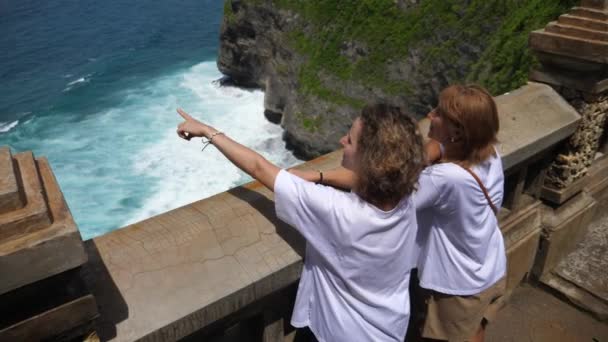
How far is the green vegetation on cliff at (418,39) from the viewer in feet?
71.2

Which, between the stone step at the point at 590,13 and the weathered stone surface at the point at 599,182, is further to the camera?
the weathered stone surface at the point at 599,182

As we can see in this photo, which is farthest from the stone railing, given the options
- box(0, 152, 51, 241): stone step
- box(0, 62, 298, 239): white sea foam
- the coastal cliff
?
box(0, 62, 298, 239): white sea foam

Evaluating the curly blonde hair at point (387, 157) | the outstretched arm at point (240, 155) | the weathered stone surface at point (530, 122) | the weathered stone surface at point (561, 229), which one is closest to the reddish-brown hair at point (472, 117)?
the curly blonde hair at point (387, 157)

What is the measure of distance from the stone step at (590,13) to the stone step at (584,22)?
5 cm

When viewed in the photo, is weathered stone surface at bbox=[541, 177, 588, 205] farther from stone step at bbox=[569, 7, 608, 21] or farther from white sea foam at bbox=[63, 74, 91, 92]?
white sea foam at bbox=[63, 74, 91, 92]

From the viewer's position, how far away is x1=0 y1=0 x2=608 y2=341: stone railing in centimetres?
150

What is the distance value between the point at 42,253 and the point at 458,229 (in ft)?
6.43

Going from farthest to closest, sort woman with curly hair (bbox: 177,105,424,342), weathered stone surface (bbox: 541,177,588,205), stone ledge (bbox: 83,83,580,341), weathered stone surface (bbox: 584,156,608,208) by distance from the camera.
A: weathered stone surface (bbox: 584,156,608,208) → weathered stone surface (bbox: 541,177,588,205) → woman with curly hair (bbox: 177,105,424,342) → stone ledge (bbox: 83,83,580,341)

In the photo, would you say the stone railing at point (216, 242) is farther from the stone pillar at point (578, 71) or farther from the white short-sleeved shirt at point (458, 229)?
the white short-sleeved shirt at point (458, 229)

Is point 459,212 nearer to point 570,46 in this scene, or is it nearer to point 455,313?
point 455,313

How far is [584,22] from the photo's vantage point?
374cm

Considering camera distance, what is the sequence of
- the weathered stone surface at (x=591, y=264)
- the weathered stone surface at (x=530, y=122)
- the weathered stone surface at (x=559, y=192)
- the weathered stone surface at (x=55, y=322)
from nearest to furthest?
the weathered stone surface at (x=55, y=322), the weathered stone surface at (x=530, y=122), the weathered stone surface at (x=559, y=192), the weathered stone surface at (x=591, y=264)

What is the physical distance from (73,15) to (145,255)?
65.8m

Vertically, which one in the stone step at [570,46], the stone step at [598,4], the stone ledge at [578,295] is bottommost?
the stone ledge at [578,295]
